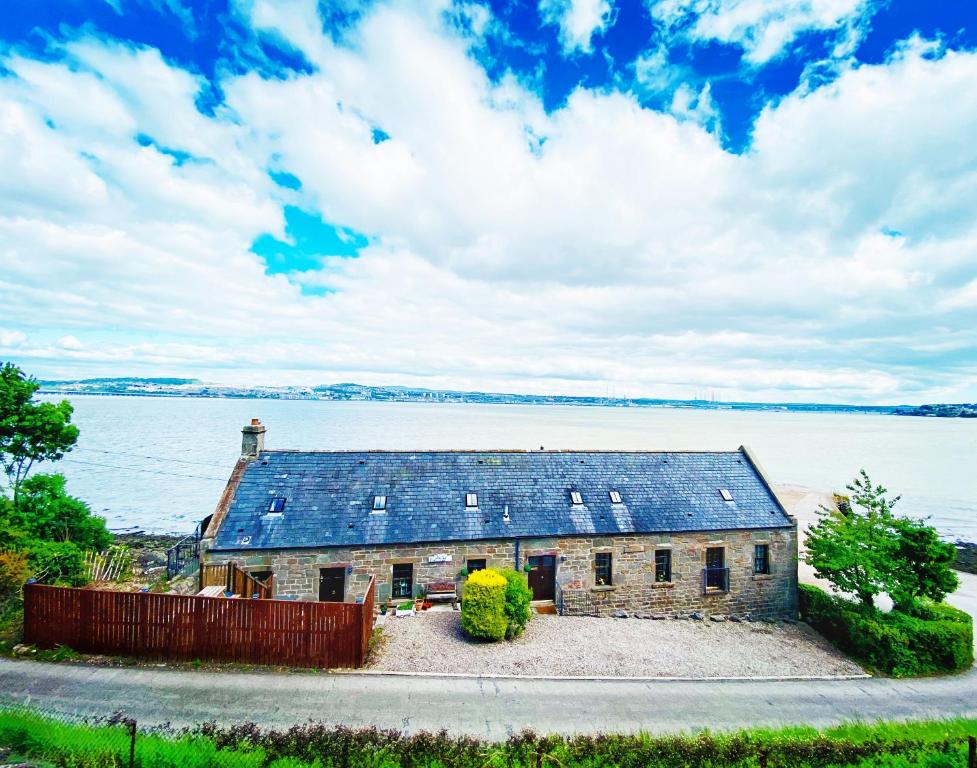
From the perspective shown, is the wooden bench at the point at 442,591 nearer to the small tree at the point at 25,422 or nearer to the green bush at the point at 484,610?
the green bush at the point at 484,610

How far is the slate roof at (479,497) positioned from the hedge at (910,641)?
5.47 meters

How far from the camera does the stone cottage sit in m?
20.2

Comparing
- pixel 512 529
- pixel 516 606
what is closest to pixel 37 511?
pixel 512 529

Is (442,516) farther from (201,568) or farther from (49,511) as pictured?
(49,511)

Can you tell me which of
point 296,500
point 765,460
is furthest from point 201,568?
point 765,460

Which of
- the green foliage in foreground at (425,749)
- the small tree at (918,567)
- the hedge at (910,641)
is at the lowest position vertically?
the hedge at (910,641)

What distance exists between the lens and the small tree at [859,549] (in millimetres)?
20469

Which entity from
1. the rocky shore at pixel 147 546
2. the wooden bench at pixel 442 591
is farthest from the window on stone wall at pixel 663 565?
the rocky shore at pixel 147 546

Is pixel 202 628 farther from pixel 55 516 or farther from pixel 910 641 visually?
pixel 910 641

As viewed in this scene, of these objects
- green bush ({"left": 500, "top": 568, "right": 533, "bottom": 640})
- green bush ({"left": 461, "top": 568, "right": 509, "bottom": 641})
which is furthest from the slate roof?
green bush ({"left": 461, "top": 568, "right": 509, "bottom": 641})

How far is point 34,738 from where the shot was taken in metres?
9.80

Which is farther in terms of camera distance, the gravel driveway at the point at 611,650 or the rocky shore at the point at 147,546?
the rocky shore at the point at 147,546

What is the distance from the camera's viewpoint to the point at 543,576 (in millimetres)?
22062

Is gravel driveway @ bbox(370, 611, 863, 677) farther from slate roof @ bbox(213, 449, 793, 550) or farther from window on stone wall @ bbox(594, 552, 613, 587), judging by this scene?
slate roof @ bbox(213, 449, 793, 550)
